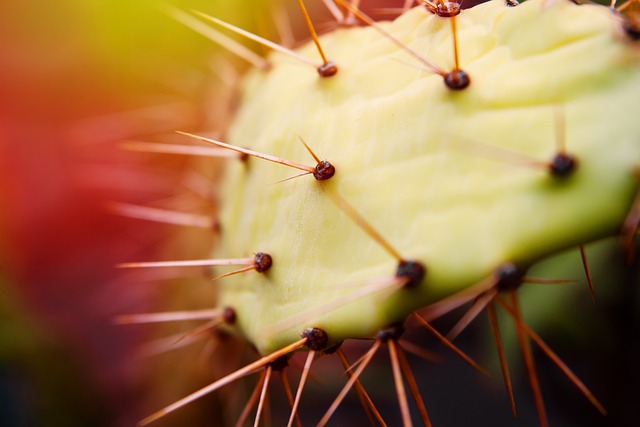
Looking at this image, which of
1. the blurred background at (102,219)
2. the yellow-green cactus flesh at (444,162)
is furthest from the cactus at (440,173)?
the blurred background at (102,219)

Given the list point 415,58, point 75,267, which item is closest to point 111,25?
point 75,267

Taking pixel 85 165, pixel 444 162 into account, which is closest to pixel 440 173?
pixel 444 162

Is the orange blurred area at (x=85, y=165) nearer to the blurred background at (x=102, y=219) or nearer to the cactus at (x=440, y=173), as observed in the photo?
A: the blurred background at (x=102, y=219)

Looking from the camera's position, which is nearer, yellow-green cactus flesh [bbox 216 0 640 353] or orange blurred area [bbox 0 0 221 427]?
yellow-green cactus flesh [bbox 216 0 640 353]

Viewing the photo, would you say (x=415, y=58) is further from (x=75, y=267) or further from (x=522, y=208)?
(x=75, y=267)

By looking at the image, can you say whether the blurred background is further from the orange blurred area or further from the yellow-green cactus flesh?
the yellow-green cactus flesh

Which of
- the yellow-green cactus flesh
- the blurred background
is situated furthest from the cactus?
the blurred background

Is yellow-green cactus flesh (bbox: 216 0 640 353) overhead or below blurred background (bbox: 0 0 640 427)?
overhead
